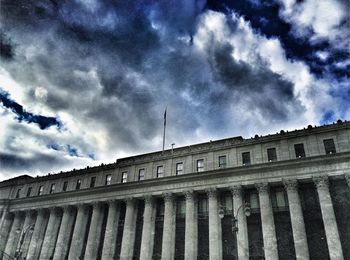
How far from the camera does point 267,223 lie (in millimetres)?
34312

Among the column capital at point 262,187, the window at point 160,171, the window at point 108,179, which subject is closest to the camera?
the column capital at point 262,187

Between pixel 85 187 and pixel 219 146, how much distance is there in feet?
80.4

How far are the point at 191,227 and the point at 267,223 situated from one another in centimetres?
940

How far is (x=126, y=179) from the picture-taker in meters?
48.0

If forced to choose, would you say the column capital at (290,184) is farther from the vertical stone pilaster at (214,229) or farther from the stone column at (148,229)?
the stone column at (148,229)

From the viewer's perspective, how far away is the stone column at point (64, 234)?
47.2 meters

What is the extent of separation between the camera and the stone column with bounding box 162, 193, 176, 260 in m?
38.3

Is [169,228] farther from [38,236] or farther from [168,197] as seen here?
[38,236]

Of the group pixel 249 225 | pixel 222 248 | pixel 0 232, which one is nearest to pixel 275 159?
pixel 249 225

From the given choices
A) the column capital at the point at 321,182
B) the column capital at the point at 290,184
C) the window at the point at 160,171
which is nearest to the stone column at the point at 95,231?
the window at the point at 160,171

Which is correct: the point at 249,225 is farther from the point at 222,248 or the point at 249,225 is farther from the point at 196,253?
the point at 196,253

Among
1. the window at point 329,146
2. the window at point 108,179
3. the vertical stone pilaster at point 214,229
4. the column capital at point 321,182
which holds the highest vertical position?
the window at point 108,179

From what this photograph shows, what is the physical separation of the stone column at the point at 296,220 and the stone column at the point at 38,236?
40.8 metres

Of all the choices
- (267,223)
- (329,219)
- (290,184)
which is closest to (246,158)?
(290,184)
